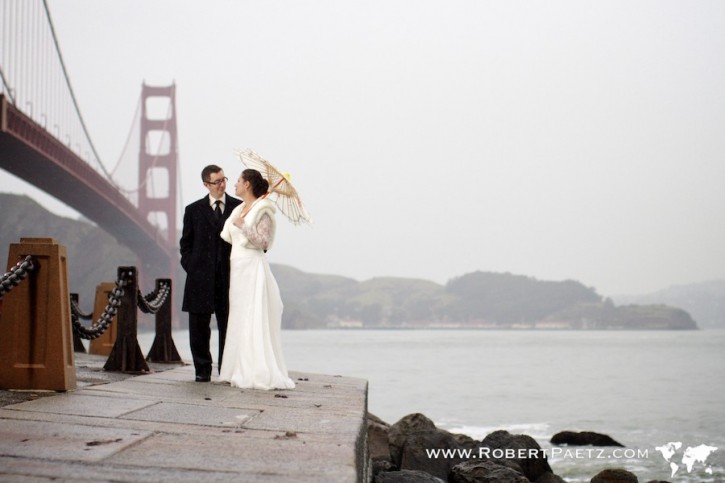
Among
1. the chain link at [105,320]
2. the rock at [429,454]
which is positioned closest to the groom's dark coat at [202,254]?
the chain link at [105,320]

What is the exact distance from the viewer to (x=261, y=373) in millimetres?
5852

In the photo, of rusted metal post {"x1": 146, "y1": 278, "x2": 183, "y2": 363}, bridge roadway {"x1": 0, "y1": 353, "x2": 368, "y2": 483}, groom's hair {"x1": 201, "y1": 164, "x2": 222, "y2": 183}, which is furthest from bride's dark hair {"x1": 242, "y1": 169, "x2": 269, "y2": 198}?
rusted metal post {"x1": 146, "y1": 278, "x2": 183, "y2": 363}

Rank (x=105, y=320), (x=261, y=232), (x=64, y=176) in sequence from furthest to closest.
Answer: (x=64, y=176), (x=105, y=320), (x=261, y=232)

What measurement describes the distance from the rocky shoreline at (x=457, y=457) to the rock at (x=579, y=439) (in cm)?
561

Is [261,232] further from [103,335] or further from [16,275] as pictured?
[103,335]

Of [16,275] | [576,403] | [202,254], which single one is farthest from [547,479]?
[576,403]

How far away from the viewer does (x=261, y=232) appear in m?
5.85

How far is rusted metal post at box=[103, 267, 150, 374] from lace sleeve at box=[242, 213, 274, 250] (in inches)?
70.3

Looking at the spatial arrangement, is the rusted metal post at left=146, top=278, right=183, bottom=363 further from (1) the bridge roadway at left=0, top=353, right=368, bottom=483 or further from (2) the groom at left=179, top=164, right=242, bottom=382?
(1) the bridge roadway at left=0, top=353, right=368, bottom=483

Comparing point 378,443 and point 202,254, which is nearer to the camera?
point 202,254

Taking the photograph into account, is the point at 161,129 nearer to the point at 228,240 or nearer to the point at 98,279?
the point at 98,279

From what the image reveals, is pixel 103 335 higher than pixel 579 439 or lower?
higher

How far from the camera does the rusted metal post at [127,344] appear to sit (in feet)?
23.2

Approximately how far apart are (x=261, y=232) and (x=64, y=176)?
81.9 feet
